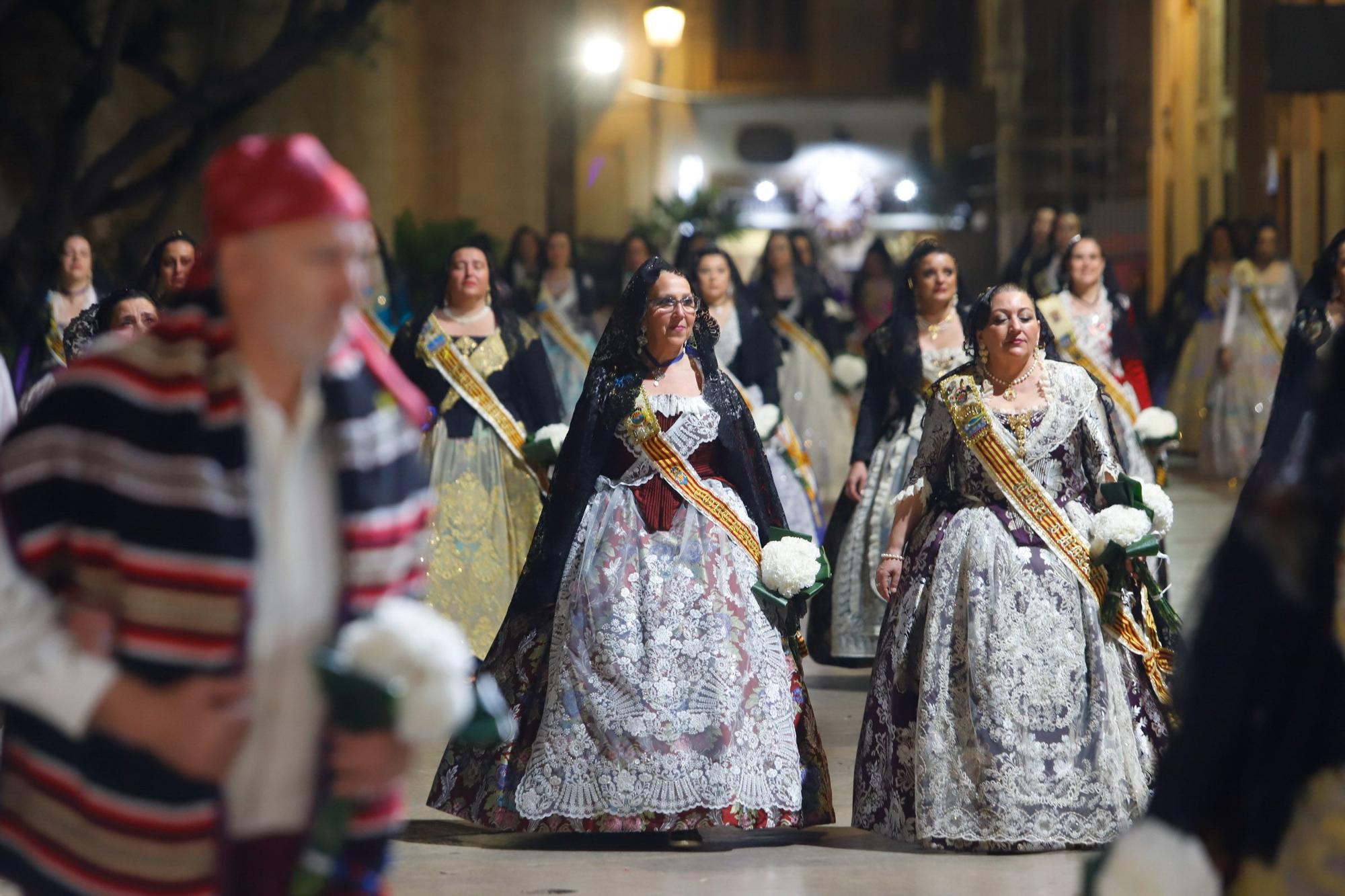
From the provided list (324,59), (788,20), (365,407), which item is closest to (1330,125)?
(324,59)

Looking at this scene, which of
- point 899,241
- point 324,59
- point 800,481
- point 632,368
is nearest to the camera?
point 632,368

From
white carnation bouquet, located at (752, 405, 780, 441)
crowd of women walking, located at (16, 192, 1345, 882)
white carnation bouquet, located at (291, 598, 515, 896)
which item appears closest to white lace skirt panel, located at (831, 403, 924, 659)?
white carnation bouquet, located at (752, 405, 780, 441)

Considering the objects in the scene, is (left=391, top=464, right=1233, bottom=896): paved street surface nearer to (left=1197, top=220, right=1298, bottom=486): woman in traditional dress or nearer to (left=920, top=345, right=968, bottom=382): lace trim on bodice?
(left=920, top=345, right=968, bottom=382): lace trim on bodice

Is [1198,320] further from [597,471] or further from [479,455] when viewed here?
[597,471]

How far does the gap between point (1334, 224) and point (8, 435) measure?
19038 mm

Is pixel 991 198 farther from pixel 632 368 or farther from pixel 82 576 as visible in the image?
pixel 82 576

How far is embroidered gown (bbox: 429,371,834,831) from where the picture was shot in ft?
21.5

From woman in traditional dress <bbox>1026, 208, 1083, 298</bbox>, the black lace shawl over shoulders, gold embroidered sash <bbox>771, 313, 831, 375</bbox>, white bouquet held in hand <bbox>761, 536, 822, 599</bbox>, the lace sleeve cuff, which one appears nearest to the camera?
white bouquet held in hand <bbox>761, 536, 822, 599</bbox>

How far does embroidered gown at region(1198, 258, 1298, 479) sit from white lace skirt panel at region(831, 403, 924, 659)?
6.57 m

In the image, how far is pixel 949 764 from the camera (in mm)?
6609

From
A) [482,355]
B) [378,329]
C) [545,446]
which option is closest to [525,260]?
[378,329]

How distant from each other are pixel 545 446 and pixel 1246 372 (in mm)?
9828

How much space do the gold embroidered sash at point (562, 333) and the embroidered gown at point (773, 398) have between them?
209 centimetres

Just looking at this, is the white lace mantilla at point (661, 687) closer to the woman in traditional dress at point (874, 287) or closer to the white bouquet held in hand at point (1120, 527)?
the white bouquet held in hand at point (1120, 527)
